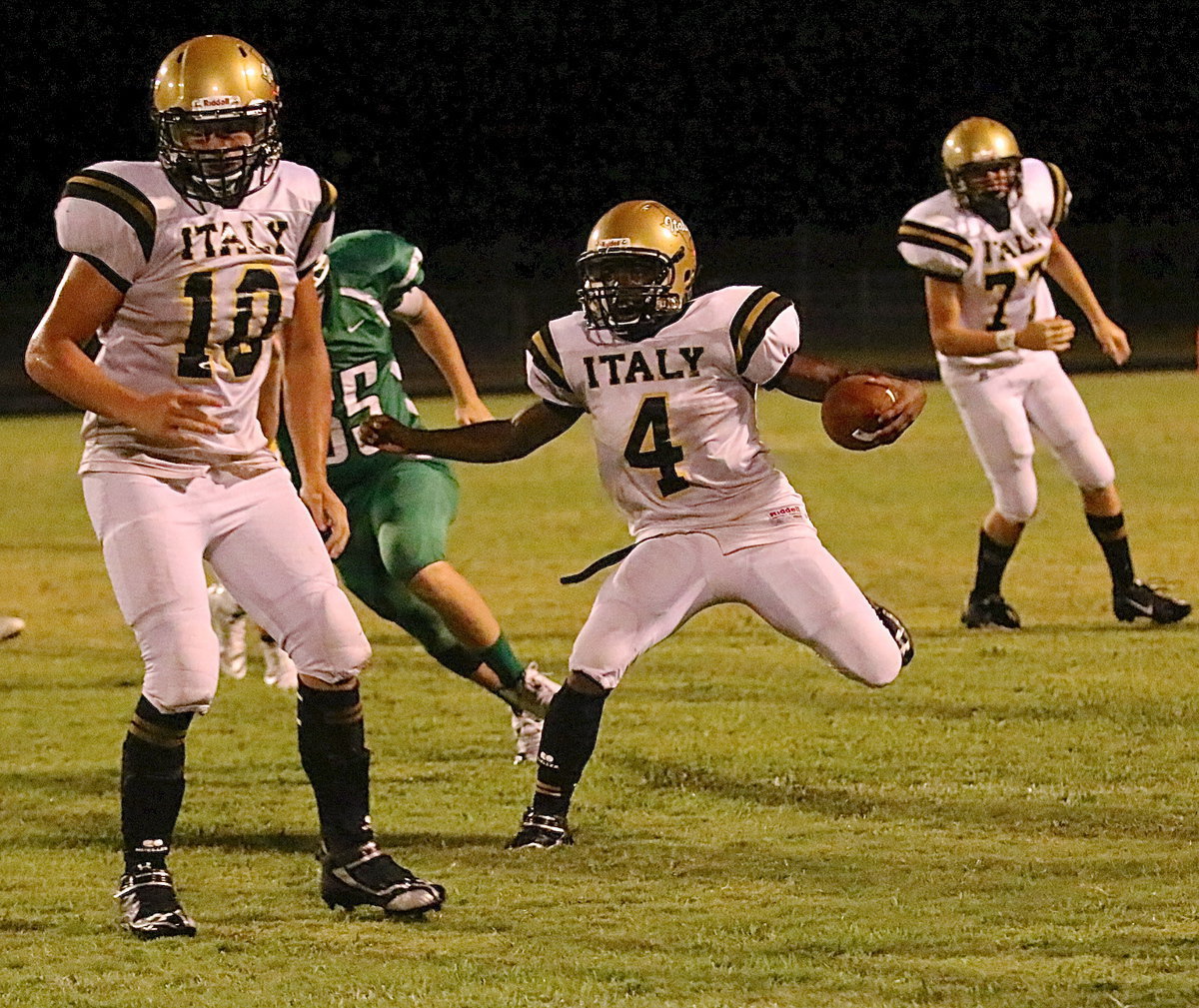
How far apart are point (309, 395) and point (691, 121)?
2605cm

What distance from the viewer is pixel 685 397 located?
4.64 meters

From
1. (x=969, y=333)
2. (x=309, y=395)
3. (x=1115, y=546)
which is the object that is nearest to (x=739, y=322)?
(x=309, y=395)

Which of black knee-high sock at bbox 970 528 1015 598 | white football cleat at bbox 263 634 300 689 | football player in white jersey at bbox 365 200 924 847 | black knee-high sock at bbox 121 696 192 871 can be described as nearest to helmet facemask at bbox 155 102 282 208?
football player in white jersey at bbox 365 200 924 847

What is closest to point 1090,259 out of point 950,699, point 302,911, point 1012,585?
point 1012,585

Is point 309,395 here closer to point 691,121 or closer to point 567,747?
point 567,747

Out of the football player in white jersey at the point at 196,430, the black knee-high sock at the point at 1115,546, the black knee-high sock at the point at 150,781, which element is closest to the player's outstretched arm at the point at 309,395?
the football player in white jersey at the point at 196,430

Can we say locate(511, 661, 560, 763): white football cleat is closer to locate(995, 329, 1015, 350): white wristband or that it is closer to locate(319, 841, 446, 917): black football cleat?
locate(319, 841, 446, 917): black football cleat

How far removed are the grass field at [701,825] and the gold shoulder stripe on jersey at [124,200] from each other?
1312mm

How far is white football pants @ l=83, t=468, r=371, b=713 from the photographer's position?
13.0 ft

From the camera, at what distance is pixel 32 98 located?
2775 centimetres

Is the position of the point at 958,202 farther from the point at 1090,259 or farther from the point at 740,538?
the point at 1090,259

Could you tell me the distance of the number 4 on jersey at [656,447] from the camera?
4637 mm

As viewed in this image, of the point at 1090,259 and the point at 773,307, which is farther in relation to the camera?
the point at 1090,259

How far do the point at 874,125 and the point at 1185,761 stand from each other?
25.6m
